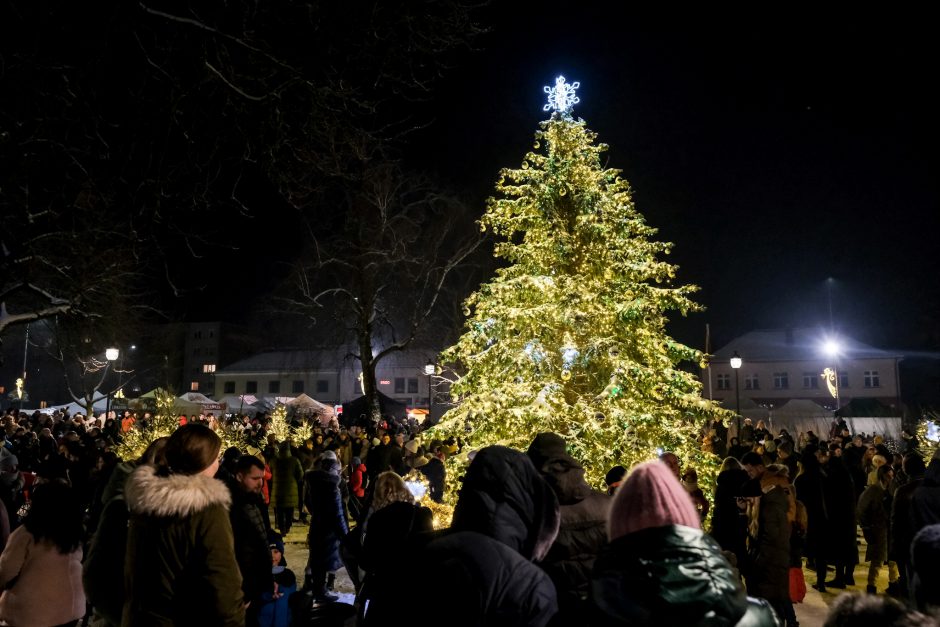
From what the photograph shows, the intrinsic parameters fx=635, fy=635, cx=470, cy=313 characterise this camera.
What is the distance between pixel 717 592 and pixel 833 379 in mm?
55099

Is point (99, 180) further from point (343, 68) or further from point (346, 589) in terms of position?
point (346, 589)

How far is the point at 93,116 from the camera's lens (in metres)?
10.7

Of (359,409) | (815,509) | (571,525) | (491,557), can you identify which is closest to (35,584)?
(571,525)

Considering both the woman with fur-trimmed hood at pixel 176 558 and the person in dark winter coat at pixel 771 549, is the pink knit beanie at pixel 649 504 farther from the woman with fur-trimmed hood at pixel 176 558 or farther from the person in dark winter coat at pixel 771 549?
the person in dark winter coat at pixel 771 549

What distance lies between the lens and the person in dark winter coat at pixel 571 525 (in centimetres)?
341

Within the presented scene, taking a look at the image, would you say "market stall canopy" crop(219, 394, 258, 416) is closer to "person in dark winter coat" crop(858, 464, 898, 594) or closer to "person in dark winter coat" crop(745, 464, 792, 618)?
"person in dark winter coat" crop(858, 464, 898, 594)

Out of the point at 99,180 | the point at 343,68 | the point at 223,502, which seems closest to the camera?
the point at 223,502

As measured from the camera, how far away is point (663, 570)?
191 centimetres

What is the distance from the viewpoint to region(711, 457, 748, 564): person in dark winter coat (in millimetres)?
7441

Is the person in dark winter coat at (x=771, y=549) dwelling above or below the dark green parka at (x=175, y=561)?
below

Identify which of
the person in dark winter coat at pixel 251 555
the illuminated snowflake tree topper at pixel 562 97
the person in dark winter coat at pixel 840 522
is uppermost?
the illuminated snowflake tree topper at pixel 562 97

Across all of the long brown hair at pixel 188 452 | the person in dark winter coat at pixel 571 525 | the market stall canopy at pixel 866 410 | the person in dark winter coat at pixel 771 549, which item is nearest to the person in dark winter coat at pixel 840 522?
the person in dark winter coat at pixel 771 549

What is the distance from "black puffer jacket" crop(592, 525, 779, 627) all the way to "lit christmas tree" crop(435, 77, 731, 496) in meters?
6.53

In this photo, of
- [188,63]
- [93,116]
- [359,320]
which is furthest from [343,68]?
[359,320]
